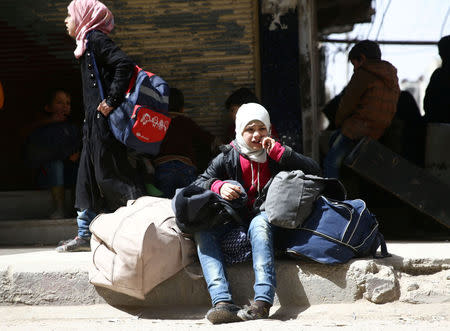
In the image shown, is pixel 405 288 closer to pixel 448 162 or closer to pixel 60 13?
pixel 448 162

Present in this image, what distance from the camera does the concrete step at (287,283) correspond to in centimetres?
362

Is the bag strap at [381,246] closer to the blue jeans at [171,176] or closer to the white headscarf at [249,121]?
the white headscarf at [249,121]

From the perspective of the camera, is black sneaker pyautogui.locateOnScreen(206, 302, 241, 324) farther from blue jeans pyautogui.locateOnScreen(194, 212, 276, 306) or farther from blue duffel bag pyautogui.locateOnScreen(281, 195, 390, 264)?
blue duffel bag pyautogui.locateOnScreen(281, 195, 390, 264)

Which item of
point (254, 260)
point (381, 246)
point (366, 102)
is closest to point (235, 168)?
point (254, 260)

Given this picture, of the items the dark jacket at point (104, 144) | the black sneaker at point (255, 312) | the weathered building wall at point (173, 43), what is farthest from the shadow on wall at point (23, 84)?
the black sneaker at point (255, 312)

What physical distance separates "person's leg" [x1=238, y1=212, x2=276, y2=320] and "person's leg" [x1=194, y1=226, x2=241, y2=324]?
0.09 metres

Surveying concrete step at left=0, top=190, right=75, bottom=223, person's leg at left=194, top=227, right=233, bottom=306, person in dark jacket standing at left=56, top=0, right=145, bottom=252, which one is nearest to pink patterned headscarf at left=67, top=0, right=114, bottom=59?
person in dark jacket standing at left=56, top=0, right=145, bottom=252

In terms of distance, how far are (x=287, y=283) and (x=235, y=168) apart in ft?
2.56

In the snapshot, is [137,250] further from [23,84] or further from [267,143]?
[23,84]

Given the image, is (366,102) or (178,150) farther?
(366,102)

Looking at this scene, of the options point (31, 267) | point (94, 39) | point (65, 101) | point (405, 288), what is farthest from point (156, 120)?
point (405, 288)

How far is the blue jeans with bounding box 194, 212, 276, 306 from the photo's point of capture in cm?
343

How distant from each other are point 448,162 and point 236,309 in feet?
9.51

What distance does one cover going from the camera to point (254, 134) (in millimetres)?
3732
